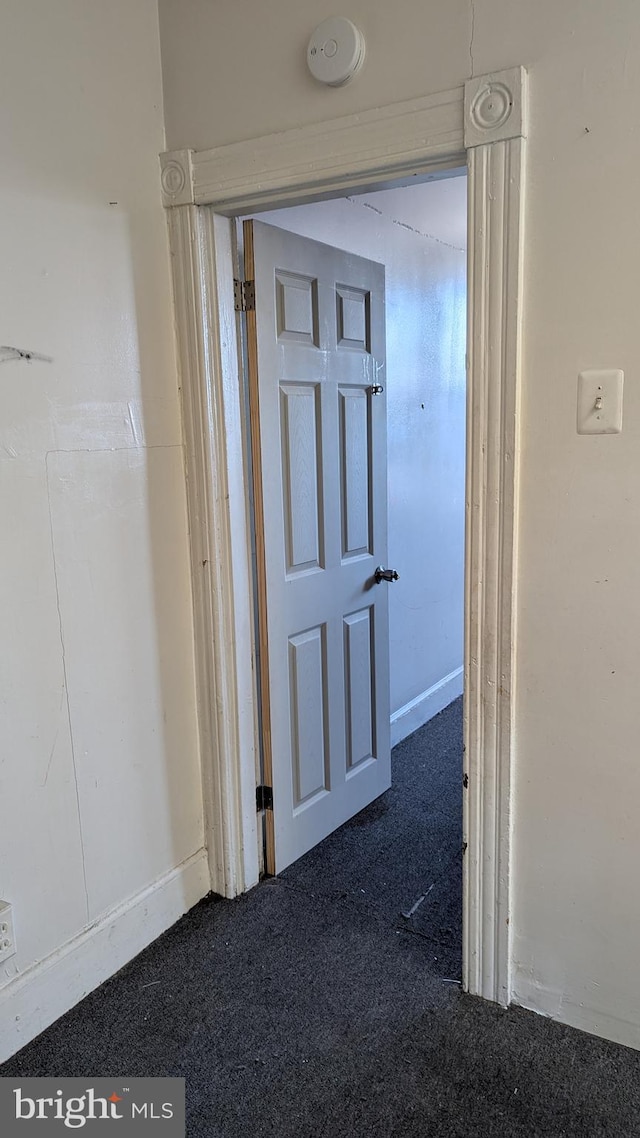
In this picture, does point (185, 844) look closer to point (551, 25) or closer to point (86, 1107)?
point (86, 1107)

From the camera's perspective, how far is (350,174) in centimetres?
183

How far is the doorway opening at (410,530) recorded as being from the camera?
7.93ft

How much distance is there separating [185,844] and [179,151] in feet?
6.27

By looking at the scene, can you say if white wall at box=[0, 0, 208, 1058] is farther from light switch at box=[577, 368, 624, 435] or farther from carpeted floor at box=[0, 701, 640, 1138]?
light switch at box=[577, 368, 624, 435]

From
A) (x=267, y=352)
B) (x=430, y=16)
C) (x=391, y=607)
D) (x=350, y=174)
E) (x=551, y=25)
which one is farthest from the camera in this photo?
(x=391, y=607)

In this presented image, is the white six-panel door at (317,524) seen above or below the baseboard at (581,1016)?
above

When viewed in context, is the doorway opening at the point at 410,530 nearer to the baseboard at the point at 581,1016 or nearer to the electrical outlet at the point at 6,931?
the baseboard at the point at 581,1016

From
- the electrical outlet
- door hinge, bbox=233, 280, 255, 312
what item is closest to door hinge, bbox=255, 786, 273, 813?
the electrical outlet

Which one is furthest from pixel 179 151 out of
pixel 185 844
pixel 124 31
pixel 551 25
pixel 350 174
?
pixel 185 844

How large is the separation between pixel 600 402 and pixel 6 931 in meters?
1.73

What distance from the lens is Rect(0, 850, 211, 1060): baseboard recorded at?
182 cm

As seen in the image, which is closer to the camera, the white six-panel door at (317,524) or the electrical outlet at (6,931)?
the electrical outlet at (6,931)

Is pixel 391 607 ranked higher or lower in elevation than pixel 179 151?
lower

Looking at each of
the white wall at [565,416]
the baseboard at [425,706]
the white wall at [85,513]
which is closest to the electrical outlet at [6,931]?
the white wall at [85,513]
